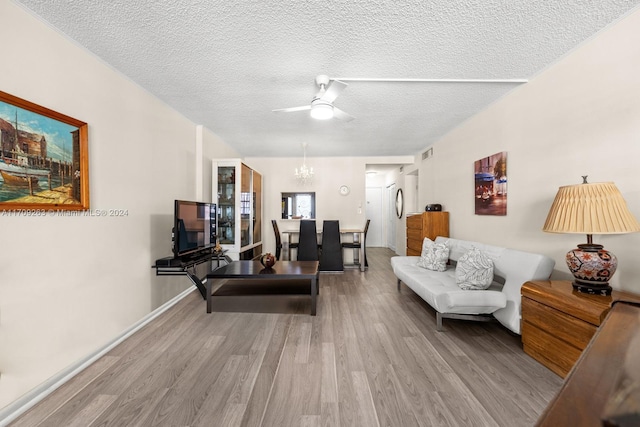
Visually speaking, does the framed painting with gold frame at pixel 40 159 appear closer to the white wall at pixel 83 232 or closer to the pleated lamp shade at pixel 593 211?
the white wall at pixel 83 232

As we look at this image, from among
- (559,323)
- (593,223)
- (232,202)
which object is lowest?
(559,323)

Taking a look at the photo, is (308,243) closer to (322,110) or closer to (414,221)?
(414,221)

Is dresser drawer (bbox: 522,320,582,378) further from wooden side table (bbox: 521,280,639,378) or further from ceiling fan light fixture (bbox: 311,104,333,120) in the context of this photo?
ceiling fan light fixture (bbox: 311,104,333,120)

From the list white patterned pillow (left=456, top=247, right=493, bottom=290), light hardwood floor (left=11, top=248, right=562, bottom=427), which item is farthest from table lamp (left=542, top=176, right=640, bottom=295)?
light hardwood floor (left=11, top=248, right=562, bottom=427)

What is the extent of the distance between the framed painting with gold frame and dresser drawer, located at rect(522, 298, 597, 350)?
3576 millimetres

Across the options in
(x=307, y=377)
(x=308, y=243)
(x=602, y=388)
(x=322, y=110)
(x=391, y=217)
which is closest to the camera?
(x=602, y=388)

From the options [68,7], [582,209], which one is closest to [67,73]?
[68,7]

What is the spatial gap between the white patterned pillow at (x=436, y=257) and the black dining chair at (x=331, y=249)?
177 cm

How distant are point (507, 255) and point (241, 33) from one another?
305cm

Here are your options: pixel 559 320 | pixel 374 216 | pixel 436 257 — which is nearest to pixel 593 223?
pixel 559 320

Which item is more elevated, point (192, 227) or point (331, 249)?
point (192, 227)

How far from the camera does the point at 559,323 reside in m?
1.83

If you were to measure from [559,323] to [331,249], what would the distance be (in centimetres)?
355

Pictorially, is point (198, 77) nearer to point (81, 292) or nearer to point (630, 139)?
point (81, 292)
